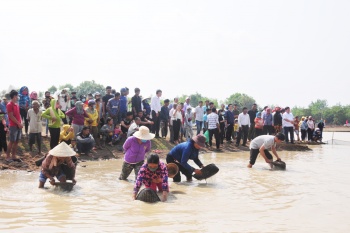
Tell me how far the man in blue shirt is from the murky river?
0.31 metres

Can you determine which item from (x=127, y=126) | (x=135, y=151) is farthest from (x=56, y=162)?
(x=127, y=126)

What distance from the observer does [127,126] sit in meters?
15.0

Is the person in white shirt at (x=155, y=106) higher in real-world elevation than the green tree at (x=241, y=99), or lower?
lower

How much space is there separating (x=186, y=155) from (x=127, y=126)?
6.02 metres

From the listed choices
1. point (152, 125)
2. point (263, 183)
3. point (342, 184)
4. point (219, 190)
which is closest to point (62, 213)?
point (219, 190)

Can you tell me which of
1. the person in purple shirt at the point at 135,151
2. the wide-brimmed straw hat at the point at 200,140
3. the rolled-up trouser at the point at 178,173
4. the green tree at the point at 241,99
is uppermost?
the green tree at the point at 241,99

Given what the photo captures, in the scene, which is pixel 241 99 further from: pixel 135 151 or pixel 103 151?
pixel 135 151

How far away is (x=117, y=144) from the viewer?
15336 mm

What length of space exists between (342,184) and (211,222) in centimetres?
522

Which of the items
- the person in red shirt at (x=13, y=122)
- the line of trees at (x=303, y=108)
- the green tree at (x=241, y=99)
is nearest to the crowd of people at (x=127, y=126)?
the person in red shirt at (x=13, y=122)

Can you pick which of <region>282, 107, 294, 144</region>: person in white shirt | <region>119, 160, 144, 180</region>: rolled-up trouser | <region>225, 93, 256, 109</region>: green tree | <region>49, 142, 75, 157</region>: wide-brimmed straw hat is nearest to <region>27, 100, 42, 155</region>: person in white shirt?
<region>119, 160, 144, 180</region>: rolled-up trouser

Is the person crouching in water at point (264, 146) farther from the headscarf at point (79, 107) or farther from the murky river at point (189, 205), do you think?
the headscarf at point (79, 107)

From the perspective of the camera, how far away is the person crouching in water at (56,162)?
7996 millimetres

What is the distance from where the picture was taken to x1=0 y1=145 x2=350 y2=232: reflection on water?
5.99m
